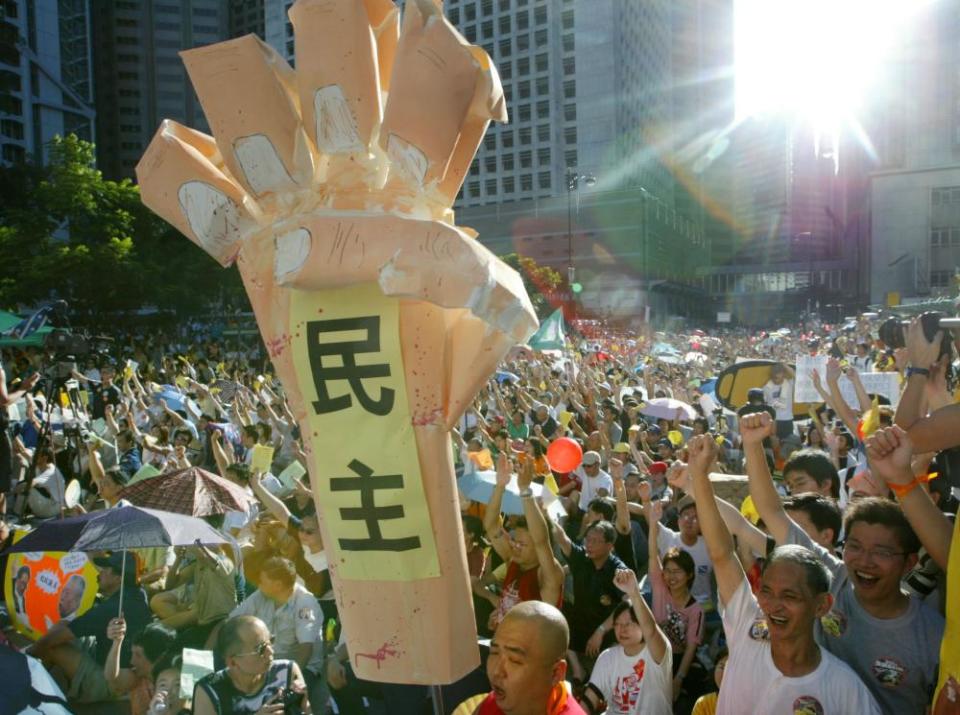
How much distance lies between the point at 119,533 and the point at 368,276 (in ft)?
8.88

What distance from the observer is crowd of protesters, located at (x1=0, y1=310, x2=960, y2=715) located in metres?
2.90

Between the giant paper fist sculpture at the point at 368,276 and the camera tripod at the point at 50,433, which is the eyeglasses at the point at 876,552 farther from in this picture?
the camera tripod at the point at 50,433

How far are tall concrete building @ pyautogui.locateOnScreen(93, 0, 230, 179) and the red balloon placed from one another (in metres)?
98.0

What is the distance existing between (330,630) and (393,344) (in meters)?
2.54

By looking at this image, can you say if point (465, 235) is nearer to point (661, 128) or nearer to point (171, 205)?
point (171, 205)

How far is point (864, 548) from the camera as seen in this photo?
121 inches

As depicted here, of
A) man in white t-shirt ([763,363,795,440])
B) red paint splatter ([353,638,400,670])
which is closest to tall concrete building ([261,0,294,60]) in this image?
man in white t-shirt ([763,363,795,440])

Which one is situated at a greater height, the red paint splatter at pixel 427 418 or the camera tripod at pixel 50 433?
the red paint splatter at pixel 427 418

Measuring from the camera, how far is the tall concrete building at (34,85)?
197 feet

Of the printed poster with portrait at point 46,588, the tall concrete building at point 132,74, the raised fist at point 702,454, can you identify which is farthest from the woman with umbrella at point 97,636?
the tall concrete building at point 132,74

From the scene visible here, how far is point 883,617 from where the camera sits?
3027 mm

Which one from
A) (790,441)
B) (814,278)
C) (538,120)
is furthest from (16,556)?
(814,278)

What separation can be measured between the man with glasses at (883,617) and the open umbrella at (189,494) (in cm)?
414

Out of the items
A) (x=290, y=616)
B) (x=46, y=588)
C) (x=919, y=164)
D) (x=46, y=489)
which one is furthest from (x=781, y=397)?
(x=919, y=164)
